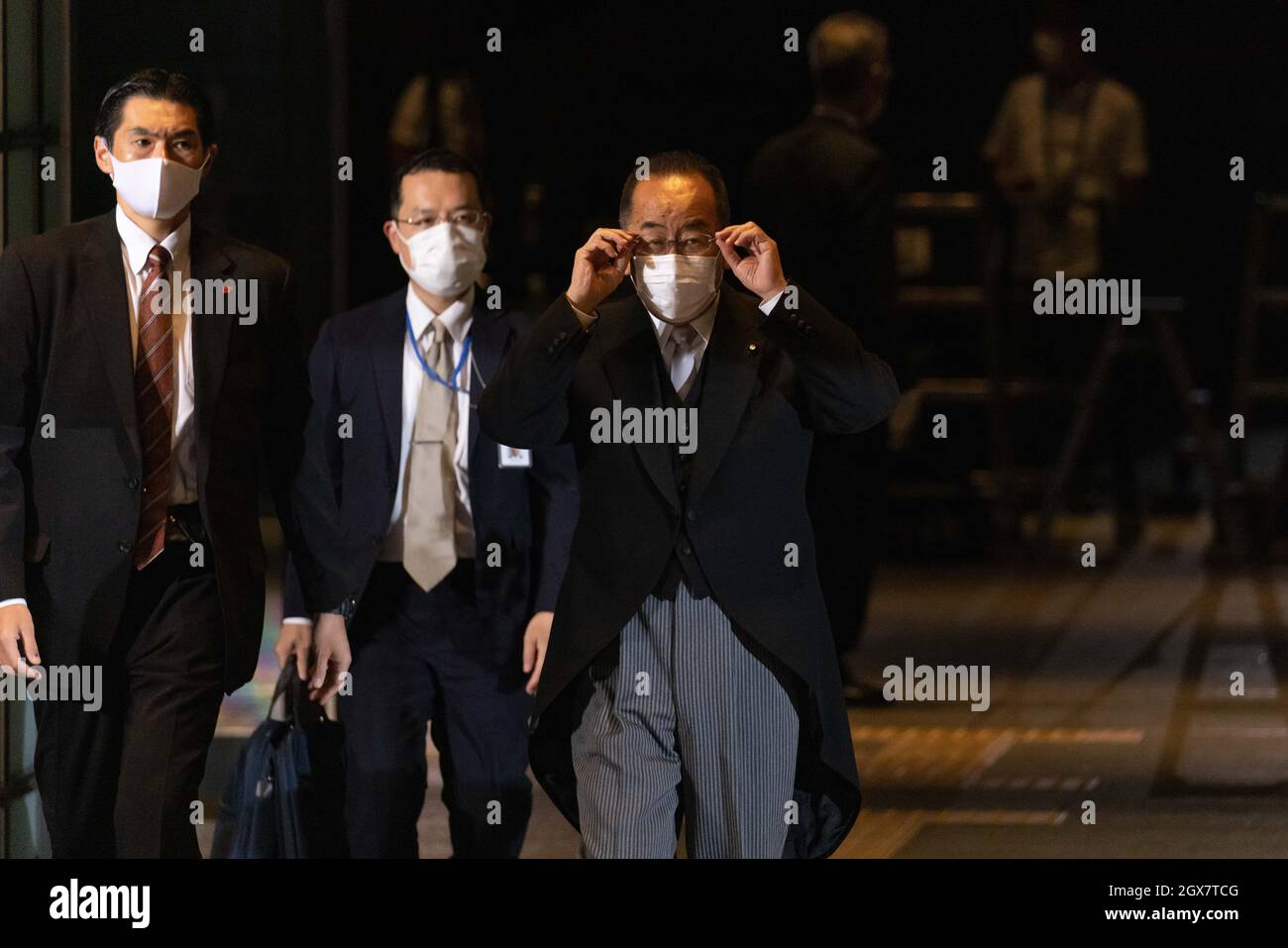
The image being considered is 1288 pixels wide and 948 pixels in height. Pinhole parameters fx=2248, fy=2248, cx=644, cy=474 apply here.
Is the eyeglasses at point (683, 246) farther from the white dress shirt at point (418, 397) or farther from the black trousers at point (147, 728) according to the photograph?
the black trousers at point (147, 728)

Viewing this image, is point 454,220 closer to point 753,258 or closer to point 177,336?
point 177,336

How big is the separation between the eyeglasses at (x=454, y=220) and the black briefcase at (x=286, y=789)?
0.93 m

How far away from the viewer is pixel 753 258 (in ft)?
12.3

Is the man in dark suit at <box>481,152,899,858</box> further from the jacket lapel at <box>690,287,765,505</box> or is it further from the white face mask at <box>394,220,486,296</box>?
the white face mask at <box>394,220,486,296</box>

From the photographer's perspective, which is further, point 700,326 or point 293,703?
point 293,703

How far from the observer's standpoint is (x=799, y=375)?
149 inches

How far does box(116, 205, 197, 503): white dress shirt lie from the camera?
412 cm

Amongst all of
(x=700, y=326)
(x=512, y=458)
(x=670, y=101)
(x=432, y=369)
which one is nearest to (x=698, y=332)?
(x=700, y=326)

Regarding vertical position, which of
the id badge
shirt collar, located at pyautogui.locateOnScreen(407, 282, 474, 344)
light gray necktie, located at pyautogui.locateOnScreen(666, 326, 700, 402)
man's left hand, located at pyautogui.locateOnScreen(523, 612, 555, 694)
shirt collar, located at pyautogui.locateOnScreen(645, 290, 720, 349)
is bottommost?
man's left hand, located at pyautogui.locateOnScreen(523, 612, 555, 694)

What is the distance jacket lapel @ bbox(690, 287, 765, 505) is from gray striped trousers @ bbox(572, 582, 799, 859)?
21 centimetres

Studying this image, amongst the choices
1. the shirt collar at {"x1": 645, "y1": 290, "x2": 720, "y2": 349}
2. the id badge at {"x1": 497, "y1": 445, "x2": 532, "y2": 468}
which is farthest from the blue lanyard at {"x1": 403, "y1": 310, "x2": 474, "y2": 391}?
the shirt collar at {"x1": 645, "y1": 290, "x2": 720, "y2": 349}

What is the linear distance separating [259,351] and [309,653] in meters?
0.65

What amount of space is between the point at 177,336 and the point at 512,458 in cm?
74
